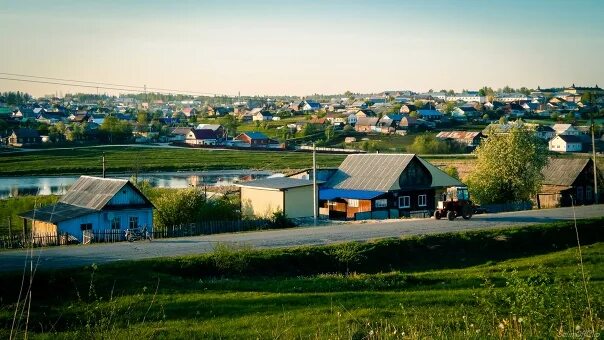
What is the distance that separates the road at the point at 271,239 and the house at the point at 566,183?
25.5ft

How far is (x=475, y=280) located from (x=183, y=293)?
937 cm

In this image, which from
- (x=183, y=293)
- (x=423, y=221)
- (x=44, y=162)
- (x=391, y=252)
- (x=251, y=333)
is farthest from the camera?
(x=44, y=162)

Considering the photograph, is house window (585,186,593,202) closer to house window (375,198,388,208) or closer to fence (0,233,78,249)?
house window (375,198,388,208)

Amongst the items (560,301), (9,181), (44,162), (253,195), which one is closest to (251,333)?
(560,301)

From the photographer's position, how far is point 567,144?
320ft

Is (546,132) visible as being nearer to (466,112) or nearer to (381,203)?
(466,112)

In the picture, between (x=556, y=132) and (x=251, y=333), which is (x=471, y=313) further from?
(x=556, y=132)

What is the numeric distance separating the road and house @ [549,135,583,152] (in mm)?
64824

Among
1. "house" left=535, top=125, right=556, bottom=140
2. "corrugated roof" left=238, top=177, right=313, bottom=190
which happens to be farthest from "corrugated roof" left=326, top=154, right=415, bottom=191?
"house" left=535, top=125, right=556, bottom=140

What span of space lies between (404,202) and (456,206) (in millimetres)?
5854

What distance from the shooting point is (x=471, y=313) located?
15211 millimetres

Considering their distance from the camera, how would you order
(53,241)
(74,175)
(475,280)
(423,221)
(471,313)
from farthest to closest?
(74,175), (423,221), (53,241), (475,280), (471,313)

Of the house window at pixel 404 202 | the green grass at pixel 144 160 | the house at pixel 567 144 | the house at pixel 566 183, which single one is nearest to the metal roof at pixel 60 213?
the house window at pixel 404 202

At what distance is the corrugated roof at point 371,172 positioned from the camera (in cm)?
3875
